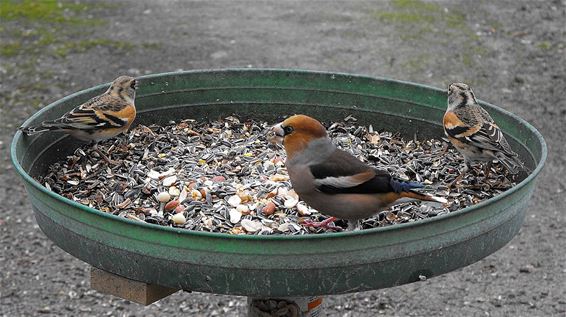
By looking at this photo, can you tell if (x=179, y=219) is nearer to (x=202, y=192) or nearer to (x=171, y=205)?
(x=171, y=205)

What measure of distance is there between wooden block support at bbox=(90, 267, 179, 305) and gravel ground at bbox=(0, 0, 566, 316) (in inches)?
118

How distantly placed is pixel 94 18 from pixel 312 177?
29.7 ft

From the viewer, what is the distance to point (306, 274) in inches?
98.0

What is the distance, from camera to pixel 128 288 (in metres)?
2.75

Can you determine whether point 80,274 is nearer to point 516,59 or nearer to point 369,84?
point 369,84

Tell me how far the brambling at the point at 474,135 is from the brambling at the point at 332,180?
0.48 meters

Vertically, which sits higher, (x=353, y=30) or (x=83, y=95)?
(x=83, y=95)

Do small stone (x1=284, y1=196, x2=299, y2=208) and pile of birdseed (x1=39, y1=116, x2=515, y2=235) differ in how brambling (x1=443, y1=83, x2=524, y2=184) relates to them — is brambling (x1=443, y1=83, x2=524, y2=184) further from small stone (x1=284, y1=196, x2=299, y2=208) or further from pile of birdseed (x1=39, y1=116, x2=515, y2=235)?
small stone (x1=284, y1=196, x2=299, y2=208)

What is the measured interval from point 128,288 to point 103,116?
1223 millimetres

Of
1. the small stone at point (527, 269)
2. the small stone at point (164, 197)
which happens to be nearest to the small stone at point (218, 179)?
the small stone at point (164, 197)

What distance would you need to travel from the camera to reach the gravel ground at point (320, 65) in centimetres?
600

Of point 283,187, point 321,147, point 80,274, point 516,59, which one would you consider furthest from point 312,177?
point 516,59

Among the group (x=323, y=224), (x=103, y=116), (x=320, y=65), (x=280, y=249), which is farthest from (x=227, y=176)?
(x=320, y=65)

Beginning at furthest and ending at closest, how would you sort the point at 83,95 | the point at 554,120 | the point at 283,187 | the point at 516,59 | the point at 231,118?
1. the point at 516,59
2. the point at 554,120
3. the point at 231,118
4. the point at 83,95
5. the point at 283,187
